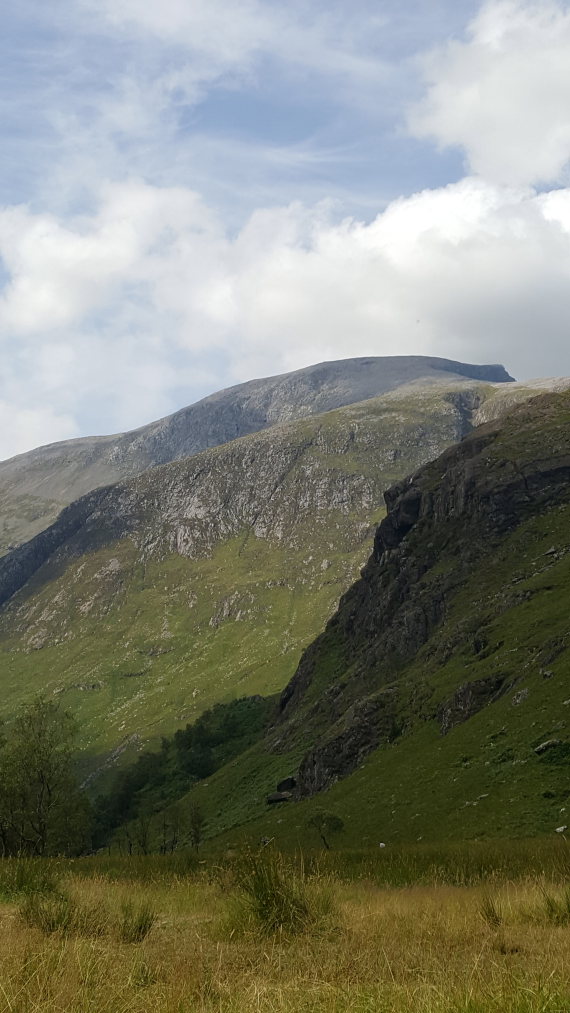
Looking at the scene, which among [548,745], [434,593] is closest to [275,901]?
[548,745]

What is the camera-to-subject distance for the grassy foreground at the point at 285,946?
5.84m

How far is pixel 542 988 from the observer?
5.71 metres

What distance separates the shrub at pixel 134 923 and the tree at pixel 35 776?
4659cm

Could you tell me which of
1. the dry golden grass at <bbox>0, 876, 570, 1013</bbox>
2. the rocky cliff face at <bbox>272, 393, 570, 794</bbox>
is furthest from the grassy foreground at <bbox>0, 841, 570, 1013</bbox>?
the rocky cliff face at <bbox>272, 393, 570, 794</bbox>

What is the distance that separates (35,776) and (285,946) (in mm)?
50981

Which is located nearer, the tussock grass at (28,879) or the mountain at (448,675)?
the tussock grass at (28,879)

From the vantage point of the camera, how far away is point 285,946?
8.66 meters

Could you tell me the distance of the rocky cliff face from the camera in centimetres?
8025

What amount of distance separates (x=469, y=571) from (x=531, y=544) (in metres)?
10.6

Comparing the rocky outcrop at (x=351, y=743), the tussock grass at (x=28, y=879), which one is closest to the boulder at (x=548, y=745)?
the rocky outcrop at (x=351, y=743)

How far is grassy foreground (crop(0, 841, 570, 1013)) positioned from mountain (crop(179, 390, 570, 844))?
33673mm

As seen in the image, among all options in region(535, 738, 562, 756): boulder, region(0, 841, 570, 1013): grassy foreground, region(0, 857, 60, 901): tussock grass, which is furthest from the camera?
region(535, 738, 562, 756): boulder

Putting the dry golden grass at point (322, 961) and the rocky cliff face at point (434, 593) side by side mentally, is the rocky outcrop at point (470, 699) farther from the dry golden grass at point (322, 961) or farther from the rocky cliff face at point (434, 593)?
the dry golden grass at point (322, 961)

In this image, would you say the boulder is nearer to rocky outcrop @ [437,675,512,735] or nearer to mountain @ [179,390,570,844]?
mountain @ [179,390,570,844]
